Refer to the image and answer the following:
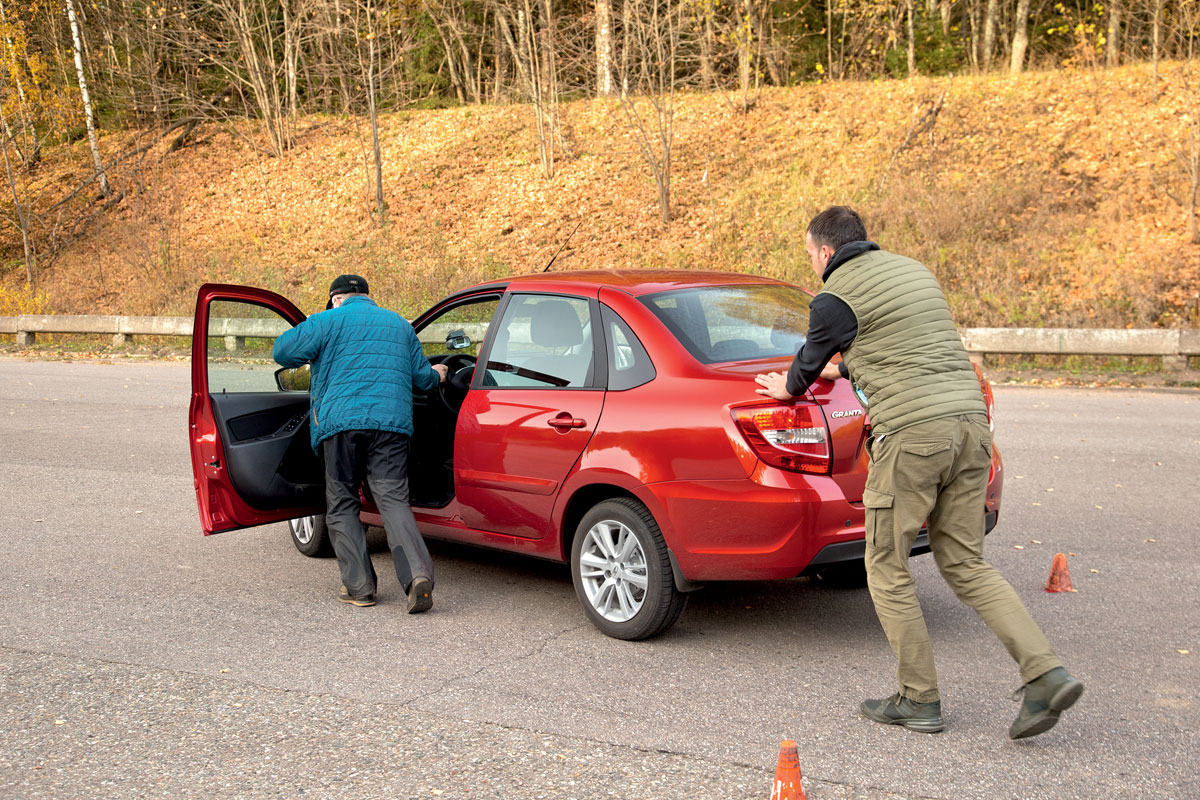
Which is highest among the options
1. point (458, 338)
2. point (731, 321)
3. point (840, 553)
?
point (731, 321)

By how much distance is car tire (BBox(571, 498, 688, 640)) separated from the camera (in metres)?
4.95

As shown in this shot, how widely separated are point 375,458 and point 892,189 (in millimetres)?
18507

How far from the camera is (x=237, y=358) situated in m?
6.57

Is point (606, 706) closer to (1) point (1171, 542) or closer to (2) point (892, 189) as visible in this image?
(1) point (1171, 542)

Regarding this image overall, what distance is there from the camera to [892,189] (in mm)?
22375

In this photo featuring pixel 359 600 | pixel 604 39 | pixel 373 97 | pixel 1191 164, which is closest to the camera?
pixel 359 600

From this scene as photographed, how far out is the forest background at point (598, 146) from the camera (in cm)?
2080

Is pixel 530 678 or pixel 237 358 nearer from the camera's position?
pixel 530 678

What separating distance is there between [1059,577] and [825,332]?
2506 mm

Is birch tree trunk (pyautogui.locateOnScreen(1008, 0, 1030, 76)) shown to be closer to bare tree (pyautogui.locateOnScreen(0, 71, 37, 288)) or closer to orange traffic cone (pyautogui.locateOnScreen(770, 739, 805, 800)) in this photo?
bare tree (pyautogui.locateOnScreen(0, 71, 37, 288))

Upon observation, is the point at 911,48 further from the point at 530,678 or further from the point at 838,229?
the point at 530,678

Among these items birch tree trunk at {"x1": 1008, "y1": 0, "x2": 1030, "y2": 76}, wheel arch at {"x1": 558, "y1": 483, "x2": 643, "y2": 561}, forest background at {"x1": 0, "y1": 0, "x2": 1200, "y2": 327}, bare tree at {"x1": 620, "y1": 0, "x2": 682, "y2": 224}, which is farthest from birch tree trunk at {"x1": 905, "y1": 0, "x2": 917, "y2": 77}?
wheel arch at {"x1": 558, "y1": 483, "x2": 643, "y2": 561}

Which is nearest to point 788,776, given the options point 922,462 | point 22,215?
point 922,462

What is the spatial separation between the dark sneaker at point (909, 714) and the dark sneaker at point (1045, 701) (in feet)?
0.89
